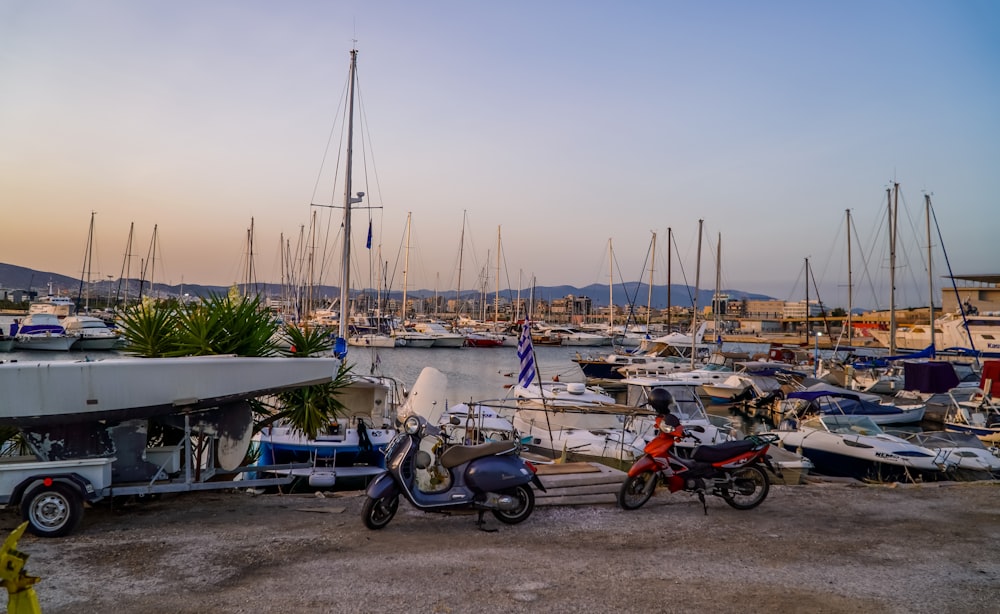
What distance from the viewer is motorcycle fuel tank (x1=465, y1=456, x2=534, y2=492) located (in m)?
7.30

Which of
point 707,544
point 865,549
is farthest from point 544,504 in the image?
point 865,549

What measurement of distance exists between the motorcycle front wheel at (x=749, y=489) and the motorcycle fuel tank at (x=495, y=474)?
113 inches

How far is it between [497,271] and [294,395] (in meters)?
78.2

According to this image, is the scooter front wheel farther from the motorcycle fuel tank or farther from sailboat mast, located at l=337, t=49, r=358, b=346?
sailboat mast, located at l=337, t=49, r=358, b=346

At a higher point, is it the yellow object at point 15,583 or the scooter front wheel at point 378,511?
the yellow object at point 15,583

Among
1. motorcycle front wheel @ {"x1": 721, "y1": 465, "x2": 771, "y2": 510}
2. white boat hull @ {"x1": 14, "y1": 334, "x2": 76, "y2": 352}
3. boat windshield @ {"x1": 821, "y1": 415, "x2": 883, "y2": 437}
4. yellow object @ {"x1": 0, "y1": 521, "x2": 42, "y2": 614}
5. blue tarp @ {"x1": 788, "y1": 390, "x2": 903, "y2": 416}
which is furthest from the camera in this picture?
white boat hull @ {"x1": 14, "y1": 334, "x2": 76, "y2": 352}

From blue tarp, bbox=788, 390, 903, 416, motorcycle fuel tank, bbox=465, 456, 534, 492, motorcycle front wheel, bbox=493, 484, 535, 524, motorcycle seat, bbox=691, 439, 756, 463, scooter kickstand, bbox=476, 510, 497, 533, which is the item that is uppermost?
motorcycle seat, bbox=691, 439, 756, 463

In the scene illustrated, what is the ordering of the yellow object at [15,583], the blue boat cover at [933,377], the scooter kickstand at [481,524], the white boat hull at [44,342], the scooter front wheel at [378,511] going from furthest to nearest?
the white boat hull at [44,342] → the blue boat cover at [933,377] → the scooter kickstand at [481,524] → the scooter front wheel at [378,511] → the yellow object at [15,583]

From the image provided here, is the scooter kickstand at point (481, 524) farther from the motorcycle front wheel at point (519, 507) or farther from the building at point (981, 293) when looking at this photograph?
the building at point (981, 293)

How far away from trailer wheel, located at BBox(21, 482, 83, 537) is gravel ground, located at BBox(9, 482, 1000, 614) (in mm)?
126

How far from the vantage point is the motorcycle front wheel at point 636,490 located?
8102 millimetres

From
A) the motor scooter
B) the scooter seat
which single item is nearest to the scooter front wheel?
the motor scooter

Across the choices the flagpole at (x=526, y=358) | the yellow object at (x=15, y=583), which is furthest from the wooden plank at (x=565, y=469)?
the flagpole at (x=526, y=358)

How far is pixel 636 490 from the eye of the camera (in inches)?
322
